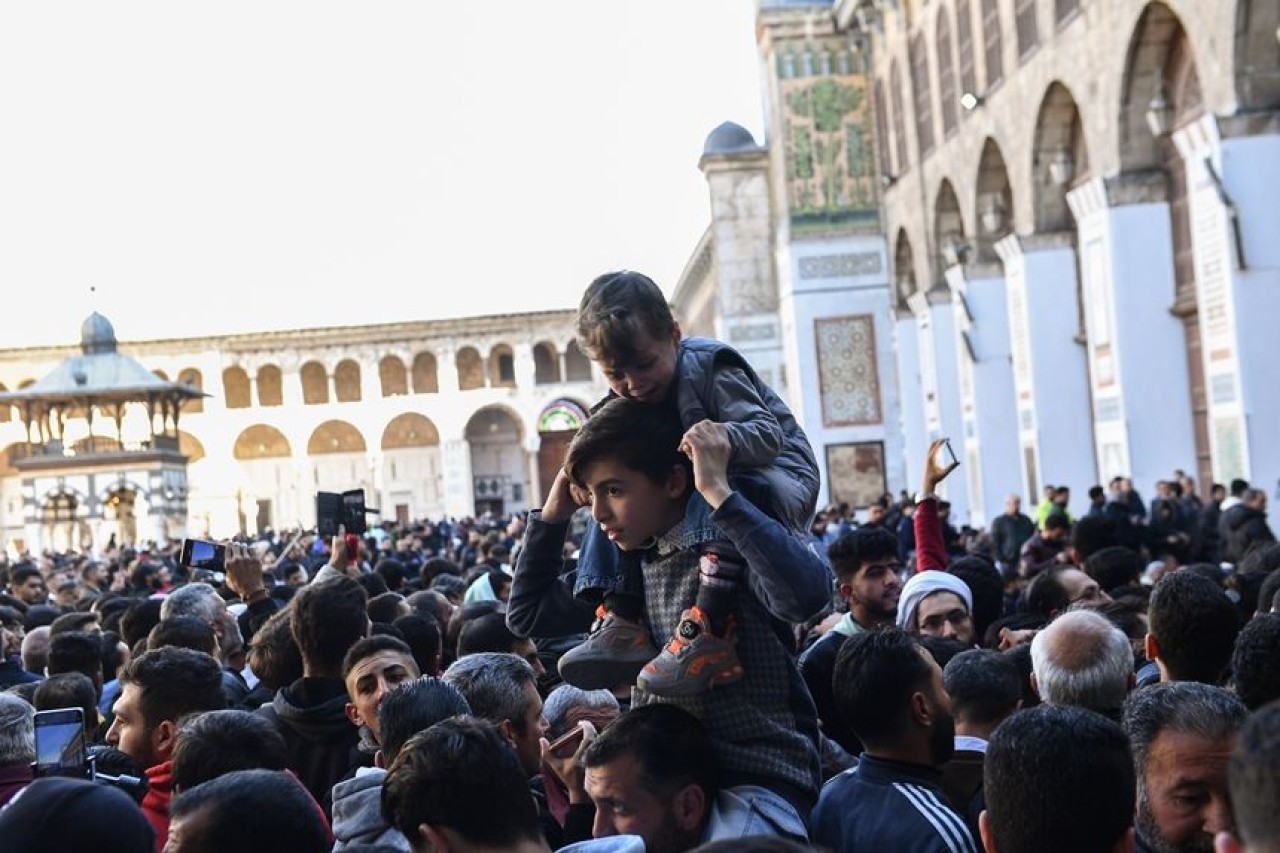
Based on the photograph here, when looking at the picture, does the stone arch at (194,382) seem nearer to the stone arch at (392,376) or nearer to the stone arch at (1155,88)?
the stone arch at (392,376)

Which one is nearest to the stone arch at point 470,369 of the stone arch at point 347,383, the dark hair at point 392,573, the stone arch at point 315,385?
the stone arch at point 347,383

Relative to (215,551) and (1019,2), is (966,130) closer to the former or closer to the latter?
(1019,2)

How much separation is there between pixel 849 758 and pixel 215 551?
5205 millimetres

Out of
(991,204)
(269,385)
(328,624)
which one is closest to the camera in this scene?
(328,624)

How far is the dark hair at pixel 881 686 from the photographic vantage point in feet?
12.4

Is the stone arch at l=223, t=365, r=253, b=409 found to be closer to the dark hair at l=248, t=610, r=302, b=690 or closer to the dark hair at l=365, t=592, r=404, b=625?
the dark hair at l=365, t=592, r=404, b=625

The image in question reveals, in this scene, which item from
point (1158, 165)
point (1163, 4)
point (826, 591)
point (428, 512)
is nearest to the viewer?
point (826, 591)

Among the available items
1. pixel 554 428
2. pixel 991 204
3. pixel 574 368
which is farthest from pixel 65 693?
pixel 574 368

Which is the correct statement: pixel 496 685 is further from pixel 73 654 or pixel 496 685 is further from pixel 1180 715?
pixel 73 654

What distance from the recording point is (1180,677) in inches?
185

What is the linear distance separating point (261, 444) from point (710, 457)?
6227cm

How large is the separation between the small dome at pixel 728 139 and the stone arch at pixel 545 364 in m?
29.3

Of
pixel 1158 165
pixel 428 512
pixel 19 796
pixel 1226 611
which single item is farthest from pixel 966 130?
pixel 428 512

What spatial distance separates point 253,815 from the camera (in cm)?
315
